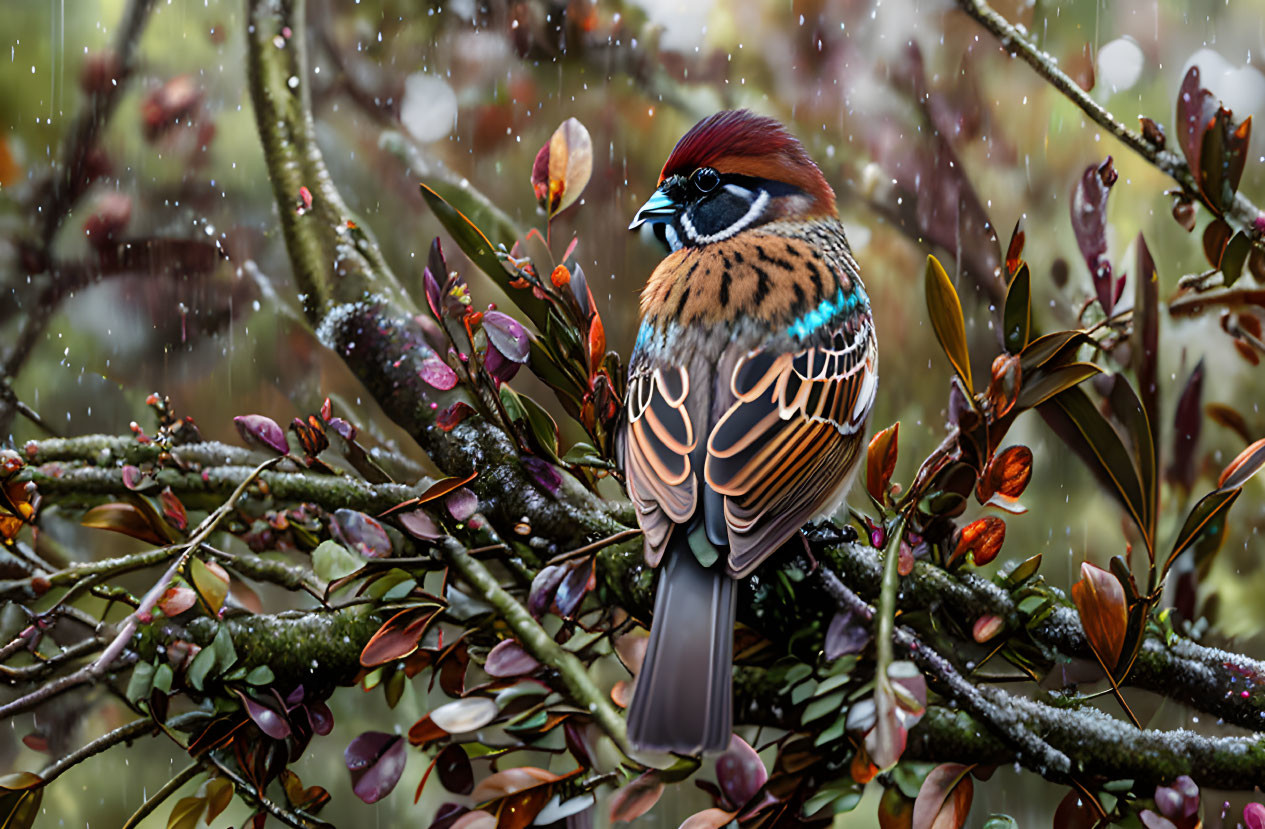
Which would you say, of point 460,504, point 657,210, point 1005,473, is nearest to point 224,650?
point 460,504

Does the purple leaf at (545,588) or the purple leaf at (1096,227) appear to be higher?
the purple leaf at (1096,227)

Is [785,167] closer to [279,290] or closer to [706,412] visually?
[706,412]

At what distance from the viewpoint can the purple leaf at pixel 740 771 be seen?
2.36ft

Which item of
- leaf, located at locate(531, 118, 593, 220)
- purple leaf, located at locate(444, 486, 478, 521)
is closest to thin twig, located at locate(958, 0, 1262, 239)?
leaf, located at locate(531, 118, 593, 220)

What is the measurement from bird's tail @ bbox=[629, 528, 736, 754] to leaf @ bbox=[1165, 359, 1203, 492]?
0.56 metres

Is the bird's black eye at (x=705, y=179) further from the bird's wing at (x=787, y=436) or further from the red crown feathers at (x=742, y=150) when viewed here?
the bird's wing at (x=787, y=436)

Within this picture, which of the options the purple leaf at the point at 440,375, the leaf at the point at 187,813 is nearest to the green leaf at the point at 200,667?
the leaf at the point at 187,813

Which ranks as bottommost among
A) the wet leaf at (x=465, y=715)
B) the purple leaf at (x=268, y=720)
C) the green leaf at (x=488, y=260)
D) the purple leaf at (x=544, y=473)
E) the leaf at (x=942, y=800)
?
the leaf at (x=942, y=800)

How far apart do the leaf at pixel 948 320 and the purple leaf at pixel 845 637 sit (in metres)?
0.21

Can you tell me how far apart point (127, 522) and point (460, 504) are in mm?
321

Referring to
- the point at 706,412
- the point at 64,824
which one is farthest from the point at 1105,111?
the point at 64,824

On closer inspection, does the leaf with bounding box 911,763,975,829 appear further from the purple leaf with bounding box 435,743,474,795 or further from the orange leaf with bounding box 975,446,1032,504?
the purple leaf with bounding box 435,743,474,795

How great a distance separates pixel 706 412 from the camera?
0.78 metres

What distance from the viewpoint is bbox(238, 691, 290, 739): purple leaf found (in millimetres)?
817
